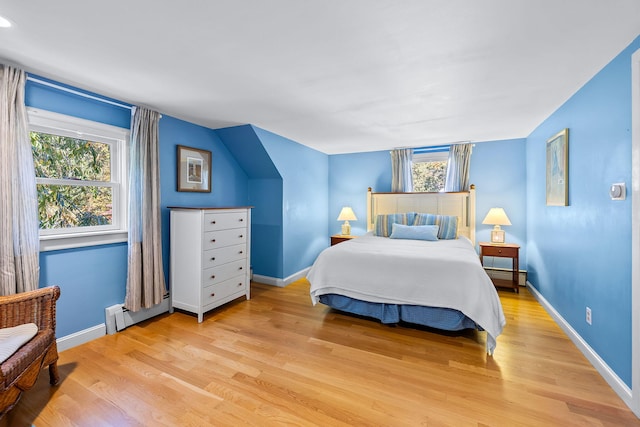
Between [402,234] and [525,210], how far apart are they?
6.36 feet

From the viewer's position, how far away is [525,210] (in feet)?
13.5

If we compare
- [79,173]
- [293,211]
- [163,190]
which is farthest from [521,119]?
[79,173]

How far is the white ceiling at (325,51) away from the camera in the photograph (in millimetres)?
1398

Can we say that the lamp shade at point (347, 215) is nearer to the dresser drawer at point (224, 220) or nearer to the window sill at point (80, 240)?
the dresser drawer at point (224, 220)

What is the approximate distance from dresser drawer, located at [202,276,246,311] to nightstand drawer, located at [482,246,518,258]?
338 cm

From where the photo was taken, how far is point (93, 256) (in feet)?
8.29

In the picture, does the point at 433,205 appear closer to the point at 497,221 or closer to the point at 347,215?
the point at 497,221

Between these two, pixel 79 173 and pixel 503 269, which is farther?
pixel 503 269

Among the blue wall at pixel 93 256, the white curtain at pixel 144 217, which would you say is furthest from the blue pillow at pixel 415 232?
the white curtain at pixel 144 217

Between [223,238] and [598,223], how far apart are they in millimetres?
3428

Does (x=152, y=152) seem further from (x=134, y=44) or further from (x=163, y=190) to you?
(x=134, y=44)

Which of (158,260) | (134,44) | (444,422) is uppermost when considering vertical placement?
(134,44)

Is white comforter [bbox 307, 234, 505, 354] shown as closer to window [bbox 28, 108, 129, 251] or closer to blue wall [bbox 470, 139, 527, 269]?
blue wall [bbox 470, 139, 527, 269]

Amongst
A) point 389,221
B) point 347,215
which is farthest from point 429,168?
point 347,215
